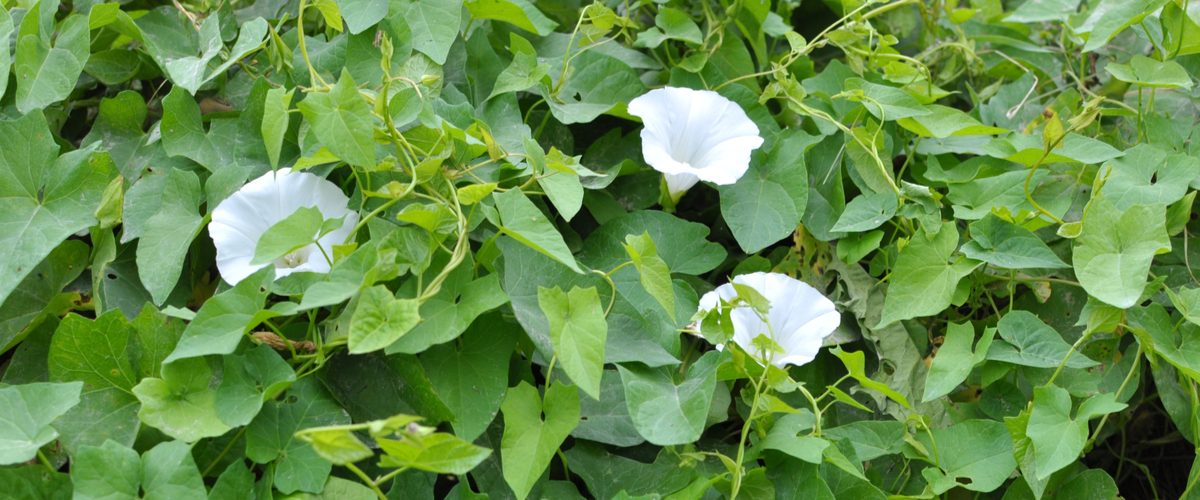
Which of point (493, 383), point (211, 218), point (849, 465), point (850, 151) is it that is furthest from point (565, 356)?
point (850, 151)

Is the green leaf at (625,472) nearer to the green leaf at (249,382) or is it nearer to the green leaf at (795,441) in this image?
the green leaf at (795,441)

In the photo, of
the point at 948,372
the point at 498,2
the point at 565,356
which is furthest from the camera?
the point at 498,2

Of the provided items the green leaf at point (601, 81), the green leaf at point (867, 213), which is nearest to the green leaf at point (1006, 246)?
the green leaf at point (867, 213)

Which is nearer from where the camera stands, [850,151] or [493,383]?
[493,383]

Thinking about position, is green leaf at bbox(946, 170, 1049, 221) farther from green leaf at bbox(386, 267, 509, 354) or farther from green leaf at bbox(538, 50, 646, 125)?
green leaf at bbox(386, 267, 509, 354)

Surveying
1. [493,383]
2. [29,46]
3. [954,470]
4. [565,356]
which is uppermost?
[29,46]

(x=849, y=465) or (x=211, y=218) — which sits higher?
(x=211, y=218)

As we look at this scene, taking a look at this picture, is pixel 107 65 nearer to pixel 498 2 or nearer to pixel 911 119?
pixel 498 2
